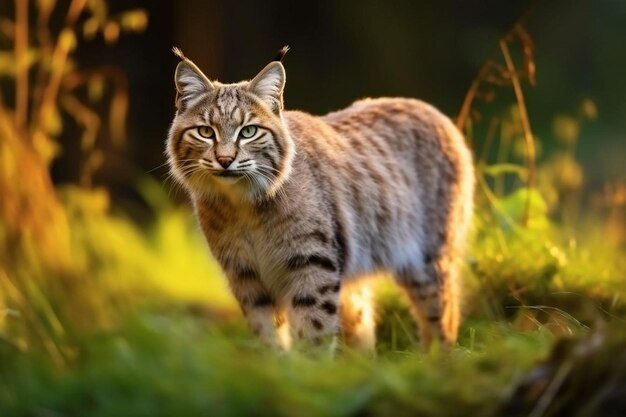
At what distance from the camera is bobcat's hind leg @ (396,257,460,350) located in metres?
5.68

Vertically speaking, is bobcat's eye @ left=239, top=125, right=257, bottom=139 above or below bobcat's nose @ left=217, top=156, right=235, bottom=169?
above

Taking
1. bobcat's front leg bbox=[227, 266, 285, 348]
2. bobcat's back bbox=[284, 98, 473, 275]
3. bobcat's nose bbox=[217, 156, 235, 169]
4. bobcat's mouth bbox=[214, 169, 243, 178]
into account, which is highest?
bobcat's nose bbox=[217, 156, 235, 169]

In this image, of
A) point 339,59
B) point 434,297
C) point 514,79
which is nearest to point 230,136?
point 434,297

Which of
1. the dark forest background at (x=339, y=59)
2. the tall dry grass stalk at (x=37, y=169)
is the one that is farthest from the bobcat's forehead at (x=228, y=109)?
the dark forest background at (x=339, y=59)

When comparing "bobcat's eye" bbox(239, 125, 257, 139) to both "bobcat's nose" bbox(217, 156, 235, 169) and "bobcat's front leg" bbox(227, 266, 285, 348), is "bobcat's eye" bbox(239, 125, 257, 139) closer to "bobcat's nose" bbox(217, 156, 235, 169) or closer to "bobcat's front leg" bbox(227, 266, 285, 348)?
"bobcat's nose" bbox(217, 156, 235, 169)

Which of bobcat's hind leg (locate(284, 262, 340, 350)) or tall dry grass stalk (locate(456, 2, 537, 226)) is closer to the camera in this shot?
bobcat's hind leg (locate(284, 262, 340, 350))

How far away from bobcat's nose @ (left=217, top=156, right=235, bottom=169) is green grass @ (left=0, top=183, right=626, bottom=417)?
0.70m

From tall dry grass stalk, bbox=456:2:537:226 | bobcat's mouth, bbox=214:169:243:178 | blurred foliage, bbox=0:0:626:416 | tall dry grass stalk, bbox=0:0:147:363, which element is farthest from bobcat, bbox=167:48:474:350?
tall dry grass stalk, bbox=0:0:147:363

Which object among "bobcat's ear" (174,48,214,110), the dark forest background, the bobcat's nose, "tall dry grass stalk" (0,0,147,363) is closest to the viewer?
the bobcat's nose

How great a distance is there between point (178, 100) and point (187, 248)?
3255 millimetres

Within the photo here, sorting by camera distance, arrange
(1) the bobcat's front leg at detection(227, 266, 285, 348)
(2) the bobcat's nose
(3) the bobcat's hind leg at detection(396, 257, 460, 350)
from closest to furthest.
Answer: (2) the bobcat's nose, (1) the bobcat's front leg at detection(227, 266, 285, 348), (3) the bobcat's hind leg at detection(396, 257, 460, 350)

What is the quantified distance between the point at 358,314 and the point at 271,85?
1355 mm

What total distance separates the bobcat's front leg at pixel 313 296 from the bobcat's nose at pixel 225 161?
1.78 ft

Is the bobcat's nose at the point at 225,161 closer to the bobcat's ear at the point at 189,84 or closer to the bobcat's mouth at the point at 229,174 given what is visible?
the bobcat's mouth at the point at 229,174
